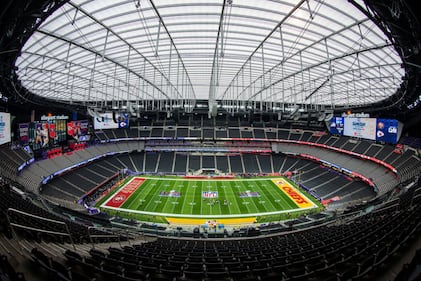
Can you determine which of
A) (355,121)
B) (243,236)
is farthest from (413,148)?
(243,236)

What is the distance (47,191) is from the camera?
1183 inches

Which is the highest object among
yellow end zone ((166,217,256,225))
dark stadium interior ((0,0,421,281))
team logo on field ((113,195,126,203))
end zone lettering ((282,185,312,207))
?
dark stadium interior ((0,0,421,281))

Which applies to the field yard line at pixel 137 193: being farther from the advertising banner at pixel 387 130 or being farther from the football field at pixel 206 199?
the advertising banner at pixel 387 130

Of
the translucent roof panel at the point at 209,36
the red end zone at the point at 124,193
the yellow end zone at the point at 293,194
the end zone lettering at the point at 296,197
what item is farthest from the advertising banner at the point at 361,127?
the red end zone at the point at 124,193

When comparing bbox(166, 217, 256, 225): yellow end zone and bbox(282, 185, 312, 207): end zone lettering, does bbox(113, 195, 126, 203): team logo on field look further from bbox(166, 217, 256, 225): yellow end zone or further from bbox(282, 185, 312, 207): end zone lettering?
bbox(282, 185, 312, 207): end zone lettering

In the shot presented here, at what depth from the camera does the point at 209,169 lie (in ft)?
Result: 159

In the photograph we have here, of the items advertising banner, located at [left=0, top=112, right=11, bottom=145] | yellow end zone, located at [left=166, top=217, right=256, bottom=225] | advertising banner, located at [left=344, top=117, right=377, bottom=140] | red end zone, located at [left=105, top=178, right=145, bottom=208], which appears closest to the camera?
advertising banner, located at [left=0, top=112, right=11, bottom=145]

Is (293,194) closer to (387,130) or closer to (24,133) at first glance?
(387,130)

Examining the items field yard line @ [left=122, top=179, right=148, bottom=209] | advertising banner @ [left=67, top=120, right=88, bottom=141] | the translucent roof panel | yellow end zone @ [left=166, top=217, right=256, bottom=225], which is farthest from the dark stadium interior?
field yard line @ [left=122, top=179, right=148, bottom=209]

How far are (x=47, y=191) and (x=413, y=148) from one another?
176 feet

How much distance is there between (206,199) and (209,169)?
51.6 feet

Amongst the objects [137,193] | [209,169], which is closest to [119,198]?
[137,193]

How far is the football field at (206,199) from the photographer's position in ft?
93.7

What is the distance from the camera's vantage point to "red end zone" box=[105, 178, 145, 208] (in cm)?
3106
